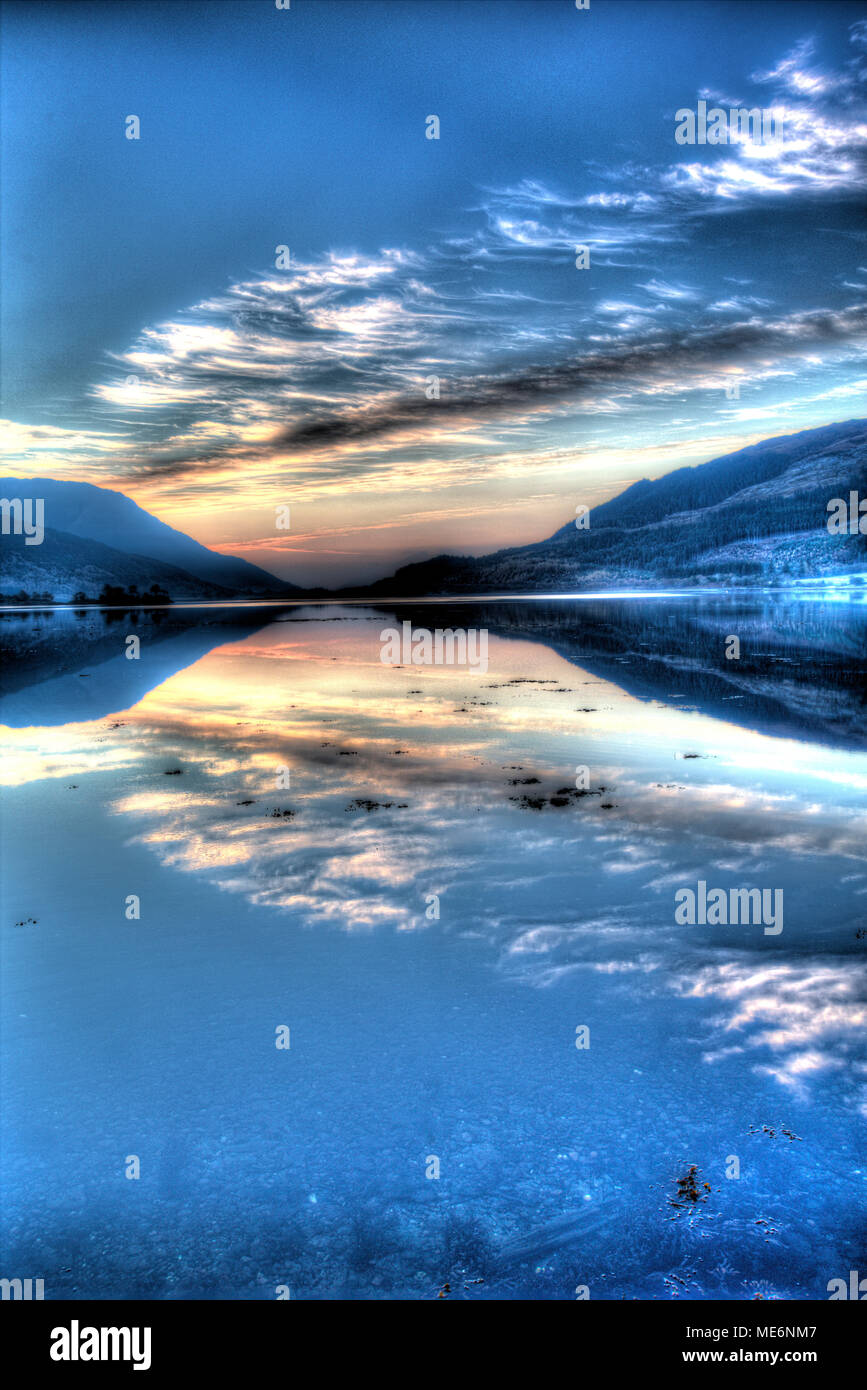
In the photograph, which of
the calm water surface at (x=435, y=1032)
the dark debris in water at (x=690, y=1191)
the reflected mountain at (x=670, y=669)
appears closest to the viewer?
the calm water surface at (x=435, y=1032)

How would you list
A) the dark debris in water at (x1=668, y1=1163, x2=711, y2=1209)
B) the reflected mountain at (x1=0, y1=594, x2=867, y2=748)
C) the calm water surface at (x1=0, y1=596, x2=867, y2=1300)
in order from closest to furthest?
1. the calm water surface at (x1=0, y1=596, x2=867, y2=1300)
2. the dark debris in water at (x1=668, y1=1163, x2=711, y2=1209)
3. the reflected mountain at (x1=0, y1=594, x2=867, y2=748)

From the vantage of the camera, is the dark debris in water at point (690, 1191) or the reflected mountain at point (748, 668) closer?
the dark debris in water at point (690, 1191)

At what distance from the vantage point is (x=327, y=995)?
6.48m

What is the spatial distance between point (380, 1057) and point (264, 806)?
7.08 meters

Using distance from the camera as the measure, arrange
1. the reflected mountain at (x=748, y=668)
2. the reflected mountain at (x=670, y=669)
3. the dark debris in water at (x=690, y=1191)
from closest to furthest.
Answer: the dark debris in water at (x=690, y=1191)
the reflected mountain at (x=748, y=668)
the reflected mountain at (x=670, y=669)

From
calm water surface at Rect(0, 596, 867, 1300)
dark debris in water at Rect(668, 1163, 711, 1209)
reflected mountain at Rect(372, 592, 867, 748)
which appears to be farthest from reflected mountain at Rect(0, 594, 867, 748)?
dark debris in water at Rect(668, 1163, 711, 1209)

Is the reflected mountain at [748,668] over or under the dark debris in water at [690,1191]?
over

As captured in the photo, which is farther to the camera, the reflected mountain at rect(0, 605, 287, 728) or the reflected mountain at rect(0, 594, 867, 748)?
the reflected mountain at rect(0, 605, 287, 728)

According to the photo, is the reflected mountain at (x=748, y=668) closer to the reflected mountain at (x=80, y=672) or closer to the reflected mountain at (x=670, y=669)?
the reflected mountain at (x=670, y=669)

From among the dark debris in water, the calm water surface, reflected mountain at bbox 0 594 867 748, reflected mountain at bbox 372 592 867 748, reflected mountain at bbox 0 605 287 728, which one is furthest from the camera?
reflected mountain at bbox 0 605 287 728

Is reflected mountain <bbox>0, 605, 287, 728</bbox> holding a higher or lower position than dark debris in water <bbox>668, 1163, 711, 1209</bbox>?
higher

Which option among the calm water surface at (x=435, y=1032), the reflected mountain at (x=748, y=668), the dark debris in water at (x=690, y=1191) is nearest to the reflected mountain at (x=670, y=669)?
the reflected mountain at (x=748, y=668)

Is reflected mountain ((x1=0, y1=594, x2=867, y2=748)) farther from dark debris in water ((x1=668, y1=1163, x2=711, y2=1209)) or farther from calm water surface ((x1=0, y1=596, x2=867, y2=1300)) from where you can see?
dark debris in water ((x1=668, y1=1163, x2=711, y2=1209))
